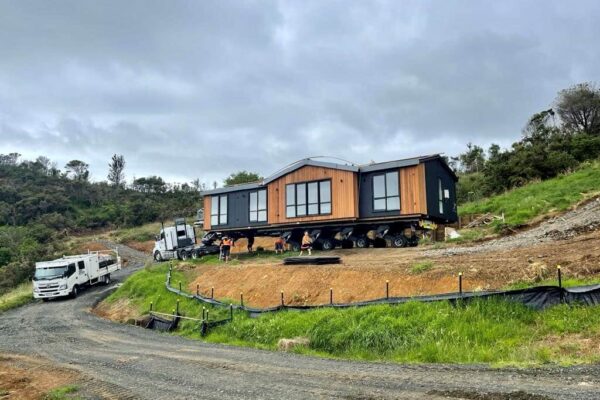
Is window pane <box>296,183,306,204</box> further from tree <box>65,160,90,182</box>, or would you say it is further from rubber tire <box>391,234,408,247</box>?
tree <box>65,160,90,182</box>

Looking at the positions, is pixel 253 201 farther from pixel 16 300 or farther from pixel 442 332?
pixel 442 332

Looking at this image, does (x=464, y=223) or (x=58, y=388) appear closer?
(x=58, y=388)

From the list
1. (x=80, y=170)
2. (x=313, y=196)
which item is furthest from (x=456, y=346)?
(x=80, y=170)

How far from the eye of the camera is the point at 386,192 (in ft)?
85.6

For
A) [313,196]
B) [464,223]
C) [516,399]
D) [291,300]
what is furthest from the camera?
[464,223]

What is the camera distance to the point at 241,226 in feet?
105

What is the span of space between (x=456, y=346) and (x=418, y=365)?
4.78 feet

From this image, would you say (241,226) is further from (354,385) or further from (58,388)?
(354,385)

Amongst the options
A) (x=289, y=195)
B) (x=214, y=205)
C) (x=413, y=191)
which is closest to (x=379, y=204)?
(x=413, y=191)

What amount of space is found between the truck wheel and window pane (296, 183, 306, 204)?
5.94 meters

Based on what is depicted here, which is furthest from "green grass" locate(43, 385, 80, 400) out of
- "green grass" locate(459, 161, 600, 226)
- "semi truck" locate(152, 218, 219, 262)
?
"semi truck" locate(152, 218, 219, 262)

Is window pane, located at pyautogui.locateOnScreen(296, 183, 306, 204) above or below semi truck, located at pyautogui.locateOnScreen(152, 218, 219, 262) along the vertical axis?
above

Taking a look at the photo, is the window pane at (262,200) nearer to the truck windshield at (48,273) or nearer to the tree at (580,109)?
the truck windshield at (48,273)

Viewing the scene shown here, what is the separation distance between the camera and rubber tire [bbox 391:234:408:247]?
25.2m
